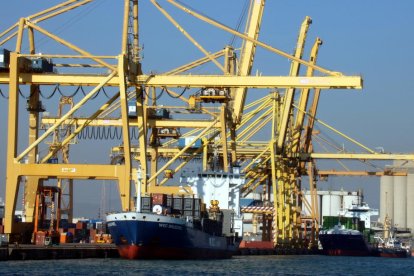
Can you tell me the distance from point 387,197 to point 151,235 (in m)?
101

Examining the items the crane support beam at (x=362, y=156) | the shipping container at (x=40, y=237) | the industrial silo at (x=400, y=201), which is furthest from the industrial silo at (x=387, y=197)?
the shipping container at (x=40, y=237)

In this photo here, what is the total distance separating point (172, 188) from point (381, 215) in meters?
92.3

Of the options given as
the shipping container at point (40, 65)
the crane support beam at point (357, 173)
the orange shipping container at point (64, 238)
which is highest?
the shipping container at point (40, 65)

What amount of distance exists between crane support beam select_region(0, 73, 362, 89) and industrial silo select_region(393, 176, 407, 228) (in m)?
97.5

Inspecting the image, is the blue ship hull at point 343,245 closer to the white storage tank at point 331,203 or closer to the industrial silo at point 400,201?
the industrial silo at point 400,201

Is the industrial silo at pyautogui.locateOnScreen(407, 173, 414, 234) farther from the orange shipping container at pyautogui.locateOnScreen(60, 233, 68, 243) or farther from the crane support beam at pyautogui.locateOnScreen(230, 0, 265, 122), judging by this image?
the orange shipping container at pyautogui.locateOnScreen(60, 233, 68, 243)

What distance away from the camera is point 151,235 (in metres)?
44.8

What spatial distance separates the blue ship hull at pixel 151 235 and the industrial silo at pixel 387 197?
320 feet

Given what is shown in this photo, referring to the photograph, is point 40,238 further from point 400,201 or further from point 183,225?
point 400,201

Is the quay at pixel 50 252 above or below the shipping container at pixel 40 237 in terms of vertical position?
below

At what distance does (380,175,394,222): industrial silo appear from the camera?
141625 millimetres

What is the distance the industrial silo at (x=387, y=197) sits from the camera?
142m

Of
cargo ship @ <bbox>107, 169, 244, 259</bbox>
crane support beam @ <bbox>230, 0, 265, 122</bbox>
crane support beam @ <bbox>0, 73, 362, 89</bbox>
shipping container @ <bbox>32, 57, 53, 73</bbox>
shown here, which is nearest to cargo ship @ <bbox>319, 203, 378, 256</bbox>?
cargo ship @ <bbox>107, 169, 244, 259</bbox>

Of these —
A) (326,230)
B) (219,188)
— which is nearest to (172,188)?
(219,188)
